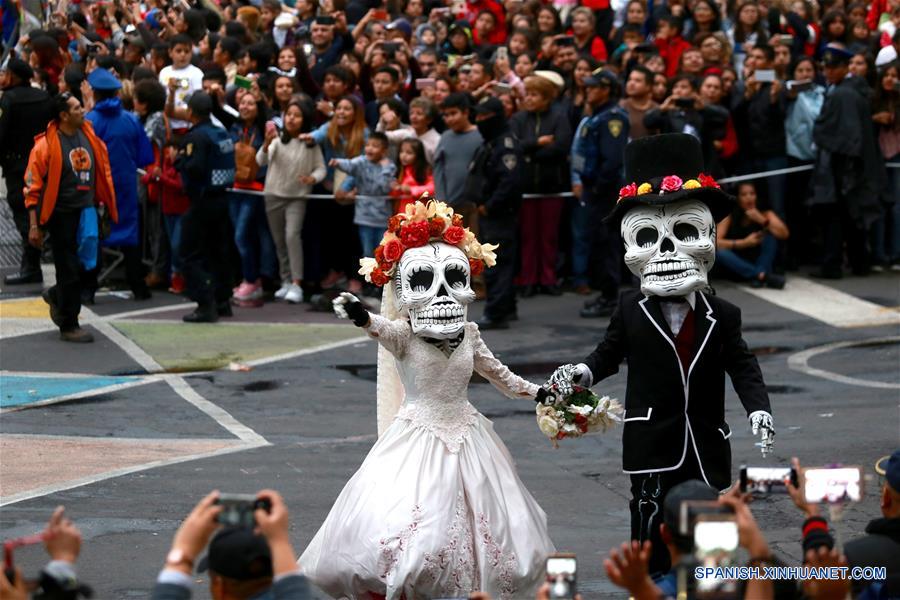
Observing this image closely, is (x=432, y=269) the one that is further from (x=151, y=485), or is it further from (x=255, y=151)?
(x=255, y=151)

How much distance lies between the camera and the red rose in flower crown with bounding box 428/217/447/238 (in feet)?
28.7

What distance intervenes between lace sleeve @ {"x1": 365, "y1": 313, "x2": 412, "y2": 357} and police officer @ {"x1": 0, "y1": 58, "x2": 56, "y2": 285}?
26.8 feet

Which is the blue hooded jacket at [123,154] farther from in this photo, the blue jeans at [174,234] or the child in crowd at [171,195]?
the blue jeans at [174,234]

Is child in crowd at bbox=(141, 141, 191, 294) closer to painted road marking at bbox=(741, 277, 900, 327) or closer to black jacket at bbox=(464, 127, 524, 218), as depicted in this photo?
black jacket at bbox=(464, 127, 524, 218)

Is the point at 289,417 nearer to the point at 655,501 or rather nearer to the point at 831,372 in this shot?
the point at 831,372

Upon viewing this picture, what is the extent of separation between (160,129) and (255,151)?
1.00 m

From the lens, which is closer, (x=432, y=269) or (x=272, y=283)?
(x=432, y=269)

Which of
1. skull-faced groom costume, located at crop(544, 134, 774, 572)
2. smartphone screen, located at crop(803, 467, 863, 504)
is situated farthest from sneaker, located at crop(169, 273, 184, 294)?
smartphone screen, located at crop(803, 467, 863, 504)

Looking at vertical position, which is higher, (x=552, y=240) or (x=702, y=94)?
(x=702, y=94)

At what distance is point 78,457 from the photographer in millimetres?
11359

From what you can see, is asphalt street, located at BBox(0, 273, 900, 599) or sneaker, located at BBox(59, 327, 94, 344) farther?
sneaker, located at BBox(59, 327, 94, 344)

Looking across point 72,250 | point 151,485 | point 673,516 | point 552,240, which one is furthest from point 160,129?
point 673,516

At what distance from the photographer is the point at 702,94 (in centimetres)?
1670

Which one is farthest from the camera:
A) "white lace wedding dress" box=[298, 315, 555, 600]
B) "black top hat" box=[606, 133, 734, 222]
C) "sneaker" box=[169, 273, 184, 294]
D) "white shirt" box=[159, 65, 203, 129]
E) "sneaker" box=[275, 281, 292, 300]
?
"white shirt" box=[159, 65, 203, 129]
